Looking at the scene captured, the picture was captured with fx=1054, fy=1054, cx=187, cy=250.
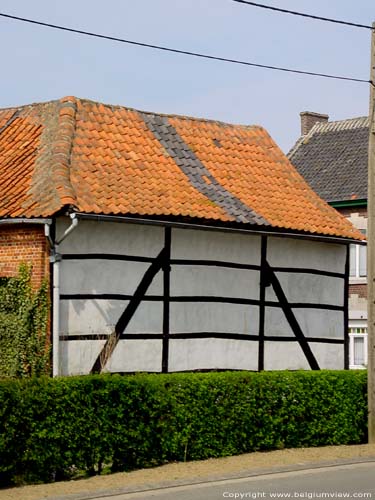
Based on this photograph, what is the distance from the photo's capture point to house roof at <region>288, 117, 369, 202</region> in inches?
1366

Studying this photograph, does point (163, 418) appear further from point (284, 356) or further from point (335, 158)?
point (335, 158)

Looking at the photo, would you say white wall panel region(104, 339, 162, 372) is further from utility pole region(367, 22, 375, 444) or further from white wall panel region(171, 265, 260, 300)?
utility pole region(367, 22, 375, 444)

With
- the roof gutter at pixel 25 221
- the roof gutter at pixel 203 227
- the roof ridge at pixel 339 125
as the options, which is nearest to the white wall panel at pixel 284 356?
the roof gutter at pixel 203 227

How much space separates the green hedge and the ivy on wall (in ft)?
11.1

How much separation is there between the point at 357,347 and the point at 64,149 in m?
16.6

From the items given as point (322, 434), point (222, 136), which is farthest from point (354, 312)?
point (322, 434)

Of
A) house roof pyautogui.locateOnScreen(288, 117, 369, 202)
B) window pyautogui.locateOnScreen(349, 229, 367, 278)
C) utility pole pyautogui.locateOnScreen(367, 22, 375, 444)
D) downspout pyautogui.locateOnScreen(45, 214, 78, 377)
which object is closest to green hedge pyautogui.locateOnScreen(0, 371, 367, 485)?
utility pole pyautogui.locateOnScreen(367, 22, 375, 444)

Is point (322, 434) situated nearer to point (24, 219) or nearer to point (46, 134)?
point (24, 219)

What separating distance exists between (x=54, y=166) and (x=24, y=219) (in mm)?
1728

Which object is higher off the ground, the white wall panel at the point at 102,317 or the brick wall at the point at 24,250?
the brick wall at the point at 24,250

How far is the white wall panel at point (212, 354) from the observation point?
19812mm

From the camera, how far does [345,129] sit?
37531mm

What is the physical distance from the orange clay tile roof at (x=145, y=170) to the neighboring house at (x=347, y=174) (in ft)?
33.1

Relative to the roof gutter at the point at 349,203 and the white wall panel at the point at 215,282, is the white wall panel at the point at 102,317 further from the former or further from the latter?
the roof gutter at the point at 349,203
